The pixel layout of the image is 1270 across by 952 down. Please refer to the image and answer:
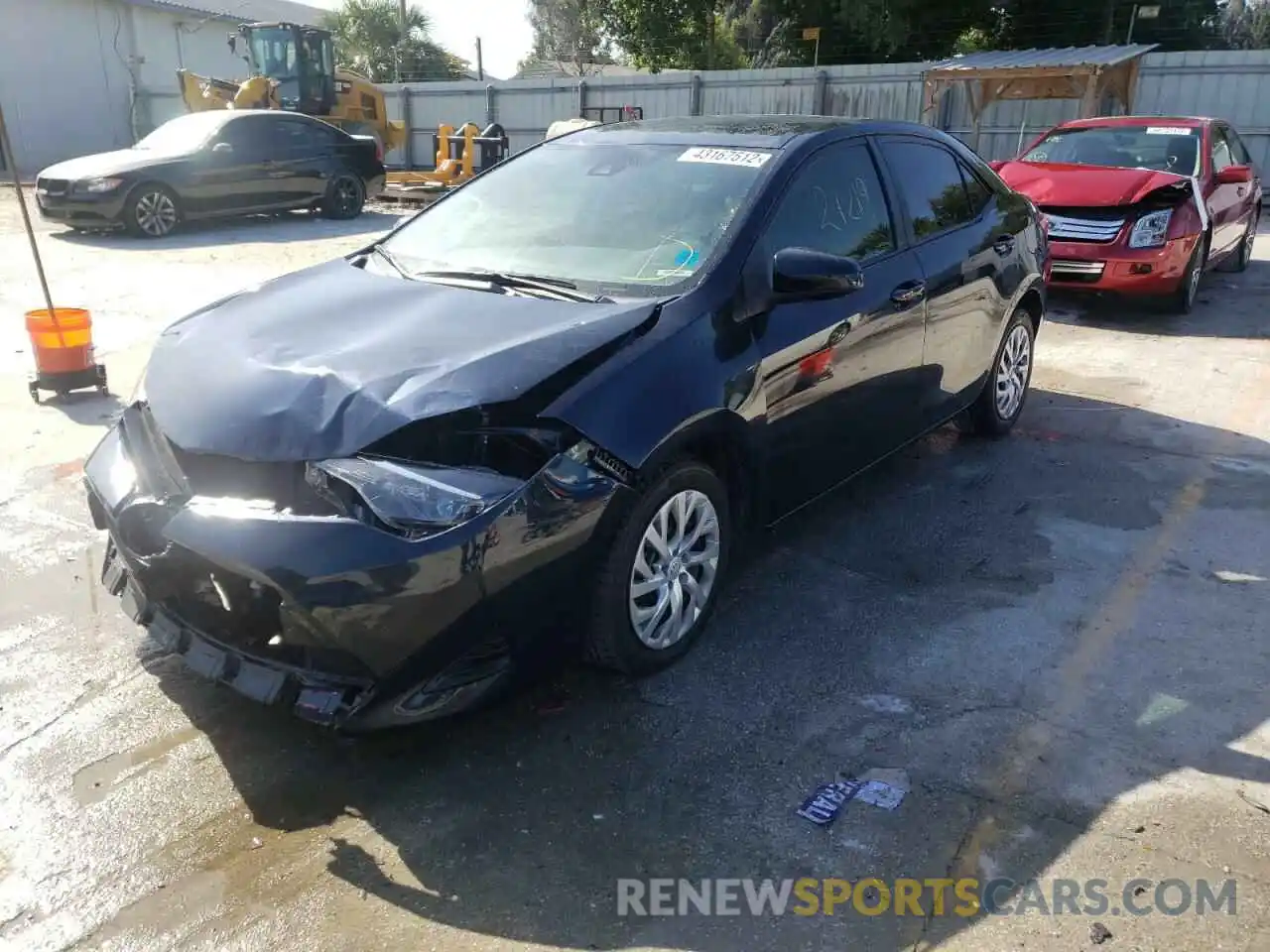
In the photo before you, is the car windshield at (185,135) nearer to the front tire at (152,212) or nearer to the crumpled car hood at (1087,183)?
the front tire at (152,212)

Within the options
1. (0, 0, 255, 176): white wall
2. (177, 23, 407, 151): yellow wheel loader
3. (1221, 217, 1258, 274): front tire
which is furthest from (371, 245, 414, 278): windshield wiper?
(0, 0, 255, 176): white wall

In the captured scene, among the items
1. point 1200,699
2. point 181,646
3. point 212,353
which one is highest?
point 212,353

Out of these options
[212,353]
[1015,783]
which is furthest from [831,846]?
[212,353]

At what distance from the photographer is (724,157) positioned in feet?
13.0

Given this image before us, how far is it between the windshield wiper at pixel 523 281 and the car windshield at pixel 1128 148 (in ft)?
25.9

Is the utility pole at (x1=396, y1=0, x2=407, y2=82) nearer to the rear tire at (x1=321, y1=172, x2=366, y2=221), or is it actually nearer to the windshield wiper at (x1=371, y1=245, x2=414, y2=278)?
the rear tire at (x1=321, y1=172, x2=366, y2=221)

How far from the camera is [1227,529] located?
464 centimetres

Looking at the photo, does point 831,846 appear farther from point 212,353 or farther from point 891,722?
point 212,353

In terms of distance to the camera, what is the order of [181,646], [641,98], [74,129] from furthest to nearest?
[74,129] < [641,98] < [181,646]

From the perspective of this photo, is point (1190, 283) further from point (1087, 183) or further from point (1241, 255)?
point (1241, 255)

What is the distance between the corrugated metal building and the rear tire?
46.4ft

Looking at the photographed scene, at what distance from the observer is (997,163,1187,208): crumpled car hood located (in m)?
8.67

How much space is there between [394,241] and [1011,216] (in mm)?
3293

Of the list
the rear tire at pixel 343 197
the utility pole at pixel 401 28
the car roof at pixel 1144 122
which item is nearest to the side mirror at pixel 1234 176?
the car roof at pixel 1144 122
